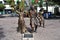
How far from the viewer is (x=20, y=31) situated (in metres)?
14.5

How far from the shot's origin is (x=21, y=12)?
14.8 metres

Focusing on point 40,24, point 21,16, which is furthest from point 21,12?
point 40,24

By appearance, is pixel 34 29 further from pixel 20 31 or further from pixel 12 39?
pixel 12 39

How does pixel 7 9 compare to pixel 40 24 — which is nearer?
pixel 40 24

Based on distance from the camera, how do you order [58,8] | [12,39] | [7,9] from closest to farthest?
1. [12,39]
2. [58,8]
3. [7,9]

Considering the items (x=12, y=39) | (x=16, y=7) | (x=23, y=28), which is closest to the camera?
(x=12, y=39)

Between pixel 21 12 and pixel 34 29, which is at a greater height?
pixel 21 12

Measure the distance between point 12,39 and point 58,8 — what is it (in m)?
38.6

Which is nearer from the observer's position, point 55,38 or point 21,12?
point 55,38

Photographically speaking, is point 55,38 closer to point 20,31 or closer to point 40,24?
point 20,31

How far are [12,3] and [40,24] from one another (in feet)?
15.7

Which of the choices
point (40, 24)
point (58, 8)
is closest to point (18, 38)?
point (40, 24)

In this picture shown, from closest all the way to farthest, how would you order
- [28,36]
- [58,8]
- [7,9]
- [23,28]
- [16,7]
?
[28,36], [23,28], [16,7], [58,8], [7,9]

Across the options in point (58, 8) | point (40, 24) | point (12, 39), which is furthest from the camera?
point (58, 8)
